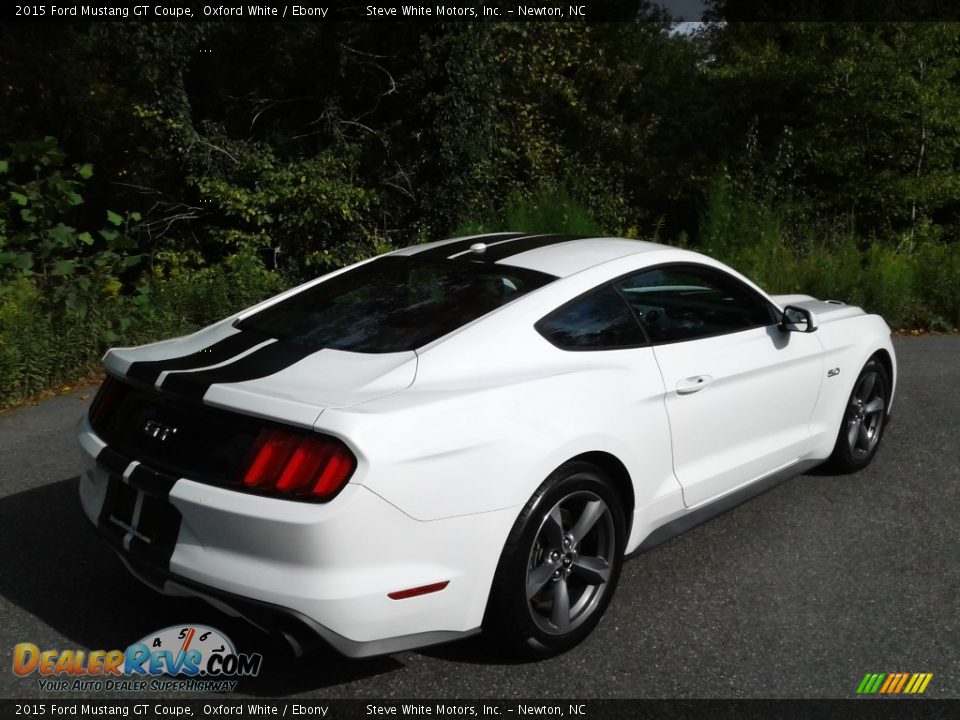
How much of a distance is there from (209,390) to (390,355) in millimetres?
643

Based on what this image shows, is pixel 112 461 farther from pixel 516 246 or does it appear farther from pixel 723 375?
pixel 723 375

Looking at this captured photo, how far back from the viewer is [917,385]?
26.2 feet

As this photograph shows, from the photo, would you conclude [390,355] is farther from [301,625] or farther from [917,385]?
[917,385]

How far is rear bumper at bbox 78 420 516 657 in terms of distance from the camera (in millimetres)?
2891

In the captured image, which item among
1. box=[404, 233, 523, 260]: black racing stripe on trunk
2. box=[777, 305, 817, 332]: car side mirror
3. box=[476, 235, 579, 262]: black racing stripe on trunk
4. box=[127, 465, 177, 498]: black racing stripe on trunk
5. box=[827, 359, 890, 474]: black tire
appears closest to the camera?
box=[127, 465, 177, 498]: black racing stripe on trunk

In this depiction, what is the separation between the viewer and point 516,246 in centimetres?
443

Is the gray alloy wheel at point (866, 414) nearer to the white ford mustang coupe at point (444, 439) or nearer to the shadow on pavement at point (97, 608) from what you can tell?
the white ford mustang coupe at point (444, 439)

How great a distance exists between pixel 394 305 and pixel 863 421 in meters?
3.17

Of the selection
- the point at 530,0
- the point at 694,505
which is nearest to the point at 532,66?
the point at 530,0

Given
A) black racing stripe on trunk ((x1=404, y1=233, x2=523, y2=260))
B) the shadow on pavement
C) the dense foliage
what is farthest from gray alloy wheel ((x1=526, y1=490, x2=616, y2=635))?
the dense foliage

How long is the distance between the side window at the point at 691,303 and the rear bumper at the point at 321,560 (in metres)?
1.33

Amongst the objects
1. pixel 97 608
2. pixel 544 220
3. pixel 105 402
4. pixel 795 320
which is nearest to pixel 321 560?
pixel 105 402

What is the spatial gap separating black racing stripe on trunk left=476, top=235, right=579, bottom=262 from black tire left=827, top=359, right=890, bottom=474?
6.59 feet

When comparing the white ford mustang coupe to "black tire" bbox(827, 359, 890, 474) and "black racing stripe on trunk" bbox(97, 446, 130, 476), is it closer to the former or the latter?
"black racing stripe on trunk" bbox(97, 446, 130, 476)
